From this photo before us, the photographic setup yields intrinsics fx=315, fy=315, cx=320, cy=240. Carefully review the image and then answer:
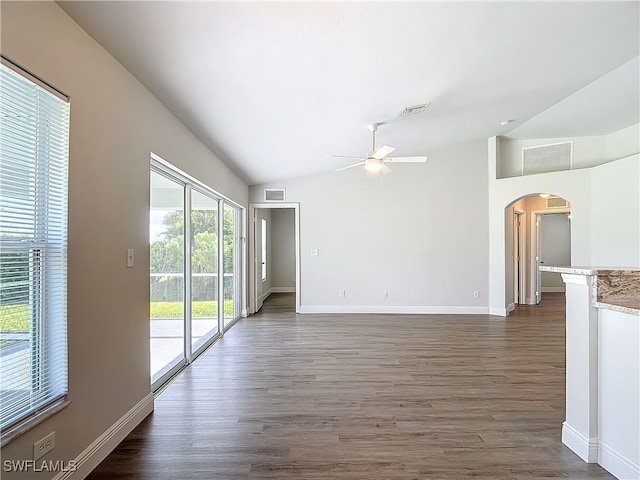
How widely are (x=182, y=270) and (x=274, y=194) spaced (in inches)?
128

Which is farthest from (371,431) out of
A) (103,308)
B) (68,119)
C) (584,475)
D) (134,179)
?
(68,119)

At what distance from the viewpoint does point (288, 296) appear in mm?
8711

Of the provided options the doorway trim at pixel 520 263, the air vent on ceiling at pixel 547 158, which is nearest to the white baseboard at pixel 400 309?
the doorway trim at pixel 520 263

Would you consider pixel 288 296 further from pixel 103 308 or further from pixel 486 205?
pixel 103 308

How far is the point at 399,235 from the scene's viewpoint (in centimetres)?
622

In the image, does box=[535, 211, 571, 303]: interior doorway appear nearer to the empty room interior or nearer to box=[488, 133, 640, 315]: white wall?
box=[488, 133, 640, 315]: white wall

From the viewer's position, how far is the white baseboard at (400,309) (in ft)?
20.1

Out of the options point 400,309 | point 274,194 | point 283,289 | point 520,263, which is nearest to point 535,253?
point 520,263

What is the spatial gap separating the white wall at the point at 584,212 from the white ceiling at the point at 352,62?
1.01 m

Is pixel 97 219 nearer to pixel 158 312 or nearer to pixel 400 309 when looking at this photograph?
pixel 158 312

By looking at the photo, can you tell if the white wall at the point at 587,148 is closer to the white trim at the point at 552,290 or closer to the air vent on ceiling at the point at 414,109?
the air vent on ceiling at the point at 414,109

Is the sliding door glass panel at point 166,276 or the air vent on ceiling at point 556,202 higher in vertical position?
the air vent on ceiling at point 556,202

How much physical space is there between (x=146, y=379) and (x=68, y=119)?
1.92 m

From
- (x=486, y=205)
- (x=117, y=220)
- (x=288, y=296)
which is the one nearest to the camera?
(x=117, y=220)
